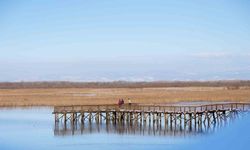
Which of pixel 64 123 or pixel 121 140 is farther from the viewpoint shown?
pixel 64 123

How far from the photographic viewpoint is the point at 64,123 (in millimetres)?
50438

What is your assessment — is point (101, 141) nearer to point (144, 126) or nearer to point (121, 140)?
point (121, 140)

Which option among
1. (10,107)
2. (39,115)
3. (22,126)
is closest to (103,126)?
(22,126)

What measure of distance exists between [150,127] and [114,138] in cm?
715

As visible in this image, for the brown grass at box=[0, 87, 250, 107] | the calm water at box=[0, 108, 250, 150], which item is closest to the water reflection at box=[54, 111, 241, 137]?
the calm water at box=[0, 108, 250, 150]

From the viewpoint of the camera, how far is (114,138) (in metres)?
41.1

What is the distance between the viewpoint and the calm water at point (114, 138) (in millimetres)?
37875

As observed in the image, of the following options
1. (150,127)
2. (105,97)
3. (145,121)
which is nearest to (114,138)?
(150,127)

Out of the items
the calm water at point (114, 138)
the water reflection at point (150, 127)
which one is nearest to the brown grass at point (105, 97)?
the water reflection at point (150, 127)

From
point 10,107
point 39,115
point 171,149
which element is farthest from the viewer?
point 10,107

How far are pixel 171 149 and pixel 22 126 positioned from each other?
1864cm

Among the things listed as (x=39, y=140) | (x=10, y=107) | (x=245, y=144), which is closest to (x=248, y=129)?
(x=245, y=144)

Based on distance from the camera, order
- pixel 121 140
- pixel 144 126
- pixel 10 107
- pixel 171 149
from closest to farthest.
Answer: pixel 171 149
pixel 121 140
pixel 144 126
pixel 10 107

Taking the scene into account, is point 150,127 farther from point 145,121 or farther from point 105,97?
point 105,97
